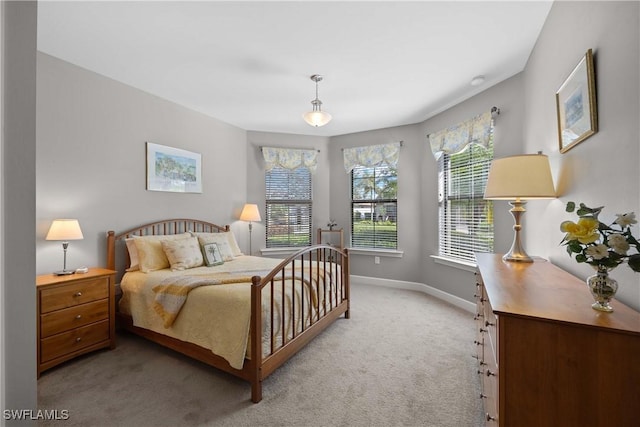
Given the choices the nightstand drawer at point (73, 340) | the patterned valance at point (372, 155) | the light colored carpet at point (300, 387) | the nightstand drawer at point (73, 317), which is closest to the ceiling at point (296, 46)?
the patterned valance at point (372, 155)

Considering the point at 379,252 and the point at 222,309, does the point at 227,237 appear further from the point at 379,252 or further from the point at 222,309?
the point at 379,252

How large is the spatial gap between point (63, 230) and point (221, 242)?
147 cm

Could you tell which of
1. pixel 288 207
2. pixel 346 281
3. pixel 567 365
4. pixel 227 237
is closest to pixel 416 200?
pixel 346 281

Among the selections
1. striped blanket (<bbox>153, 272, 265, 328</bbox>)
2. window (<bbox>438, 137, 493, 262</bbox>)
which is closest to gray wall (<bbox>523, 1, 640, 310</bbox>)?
window (<bbox>438, 137, 493, 262</bbox>)

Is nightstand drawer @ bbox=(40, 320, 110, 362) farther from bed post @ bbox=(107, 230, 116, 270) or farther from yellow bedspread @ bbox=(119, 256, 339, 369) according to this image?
bed post @ bbox=(107, 230, 116, 270)

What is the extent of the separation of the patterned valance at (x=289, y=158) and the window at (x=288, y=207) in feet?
0.36

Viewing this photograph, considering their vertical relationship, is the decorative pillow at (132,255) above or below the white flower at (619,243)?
below

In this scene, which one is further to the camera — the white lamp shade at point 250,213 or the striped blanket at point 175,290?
the white lamp shade at point 250,213

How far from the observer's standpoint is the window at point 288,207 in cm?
482

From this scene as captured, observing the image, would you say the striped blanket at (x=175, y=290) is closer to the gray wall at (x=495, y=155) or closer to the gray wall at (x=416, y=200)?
the gray wall at (x=495, y=155)

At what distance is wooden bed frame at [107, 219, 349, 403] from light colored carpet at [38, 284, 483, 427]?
0.14 metres

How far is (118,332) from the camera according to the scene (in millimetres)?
2877

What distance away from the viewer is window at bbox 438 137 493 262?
10.6 feet

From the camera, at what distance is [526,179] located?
1761mm
